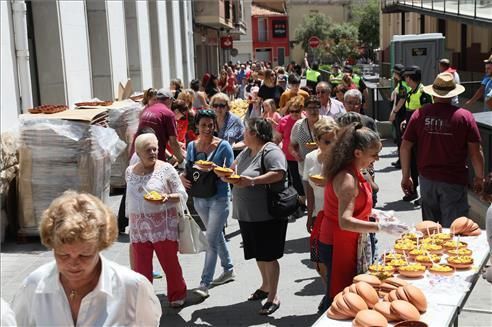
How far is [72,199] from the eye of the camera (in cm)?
299

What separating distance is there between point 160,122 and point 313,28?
8003 centimetres

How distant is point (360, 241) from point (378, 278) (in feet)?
1.15

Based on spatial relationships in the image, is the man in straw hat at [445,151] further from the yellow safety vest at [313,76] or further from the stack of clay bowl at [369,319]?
the yellow safety vest at [313,76]

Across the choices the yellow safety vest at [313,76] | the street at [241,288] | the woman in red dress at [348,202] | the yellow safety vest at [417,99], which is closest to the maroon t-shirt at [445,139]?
the street at [241,288]

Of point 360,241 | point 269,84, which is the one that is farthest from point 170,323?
point 269,84

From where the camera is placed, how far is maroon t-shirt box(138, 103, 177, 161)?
8.32 metres

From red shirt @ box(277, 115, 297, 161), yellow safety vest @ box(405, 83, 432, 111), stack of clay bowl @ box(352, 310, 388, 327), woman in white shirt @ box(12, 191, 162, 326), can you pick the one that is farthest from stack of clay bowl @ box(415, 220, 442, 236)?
yellow safety vest @ box(405, 83, 432, 111)

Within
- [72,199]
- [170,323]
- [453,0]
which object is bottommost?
[170,323]

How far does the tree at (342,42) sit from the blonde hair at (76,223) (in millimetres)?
66695

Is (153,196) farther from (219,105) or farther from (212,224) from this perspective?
(219,105)

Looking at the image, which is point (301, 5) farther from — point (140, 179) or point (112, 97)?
point (140, 179)

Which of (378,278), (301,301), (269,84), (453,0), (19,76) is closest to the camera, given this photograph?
(378,278)

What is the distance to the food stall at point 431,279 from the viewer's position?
3.91 metres

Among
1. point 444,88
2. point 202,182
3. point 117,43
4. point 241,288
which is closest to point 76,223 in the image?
point 202,182
